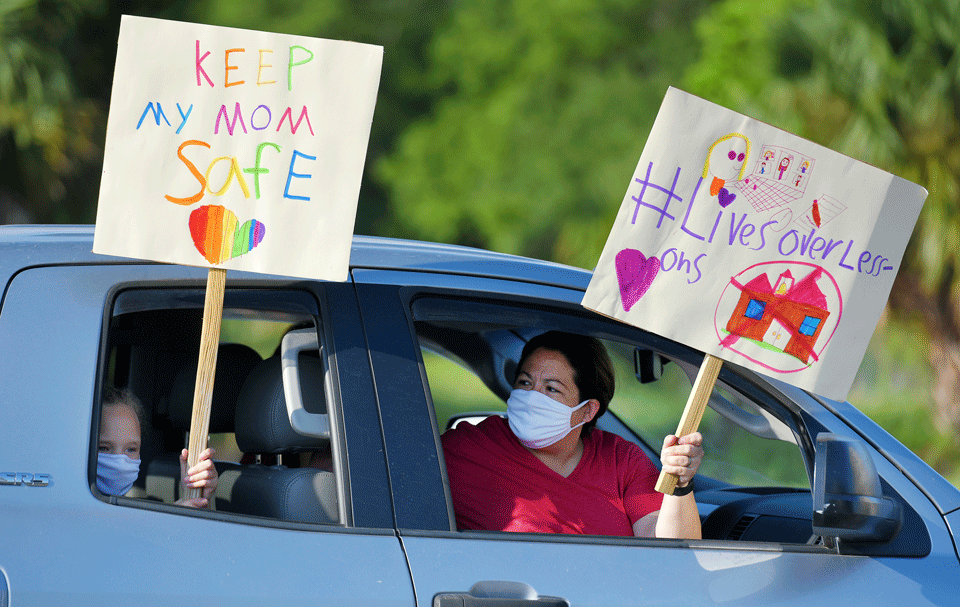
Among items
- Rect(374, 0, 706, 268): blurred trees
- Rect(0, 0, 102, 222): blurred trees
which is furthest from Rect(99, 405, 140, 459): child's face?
Rect(374, 0, 706, 268): blurred trees

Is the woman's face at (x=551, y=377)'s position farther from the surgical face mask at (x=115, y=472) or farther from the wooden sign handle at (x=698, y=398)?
the surgical face mask at (x=115, y=472)

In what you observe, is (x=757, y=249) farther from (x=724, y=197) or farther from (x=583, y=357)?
(x=583, y=357)

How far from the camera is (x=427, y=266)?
7.89ft

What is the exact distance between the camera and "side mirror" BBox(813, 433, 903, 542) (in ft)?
7.02

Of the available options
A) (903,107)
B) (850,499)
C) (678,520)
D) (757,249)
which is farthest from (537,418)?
(903,107)

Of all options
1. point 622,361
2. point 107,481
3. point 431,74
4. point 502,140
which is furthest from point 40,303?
point 431,74

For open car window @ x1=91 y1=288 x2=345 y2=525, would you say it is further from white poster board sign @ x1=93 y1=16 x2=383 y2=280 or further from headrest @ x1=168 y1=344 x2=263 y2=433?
white poster board sign @ x1=93 y1=16 x2=383 y2=280

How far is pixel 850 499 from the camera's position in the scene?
213cm

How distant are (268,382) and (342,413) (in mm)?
476

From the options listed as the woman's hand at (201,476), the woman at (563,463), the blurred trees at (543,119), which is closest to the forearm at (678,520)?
the woman at (563,463)

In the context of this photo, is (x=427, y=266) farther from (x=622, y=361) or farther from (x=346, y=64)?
(x=622, y=361)

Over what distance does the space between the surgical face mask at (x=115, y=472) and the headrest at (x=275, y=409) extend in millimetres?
285

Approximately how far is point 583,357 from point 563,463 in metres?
0.30

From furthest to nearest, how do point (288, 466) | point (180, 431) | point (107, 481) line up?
point (180, 431)
point (288, 466)
point (107, 481)
